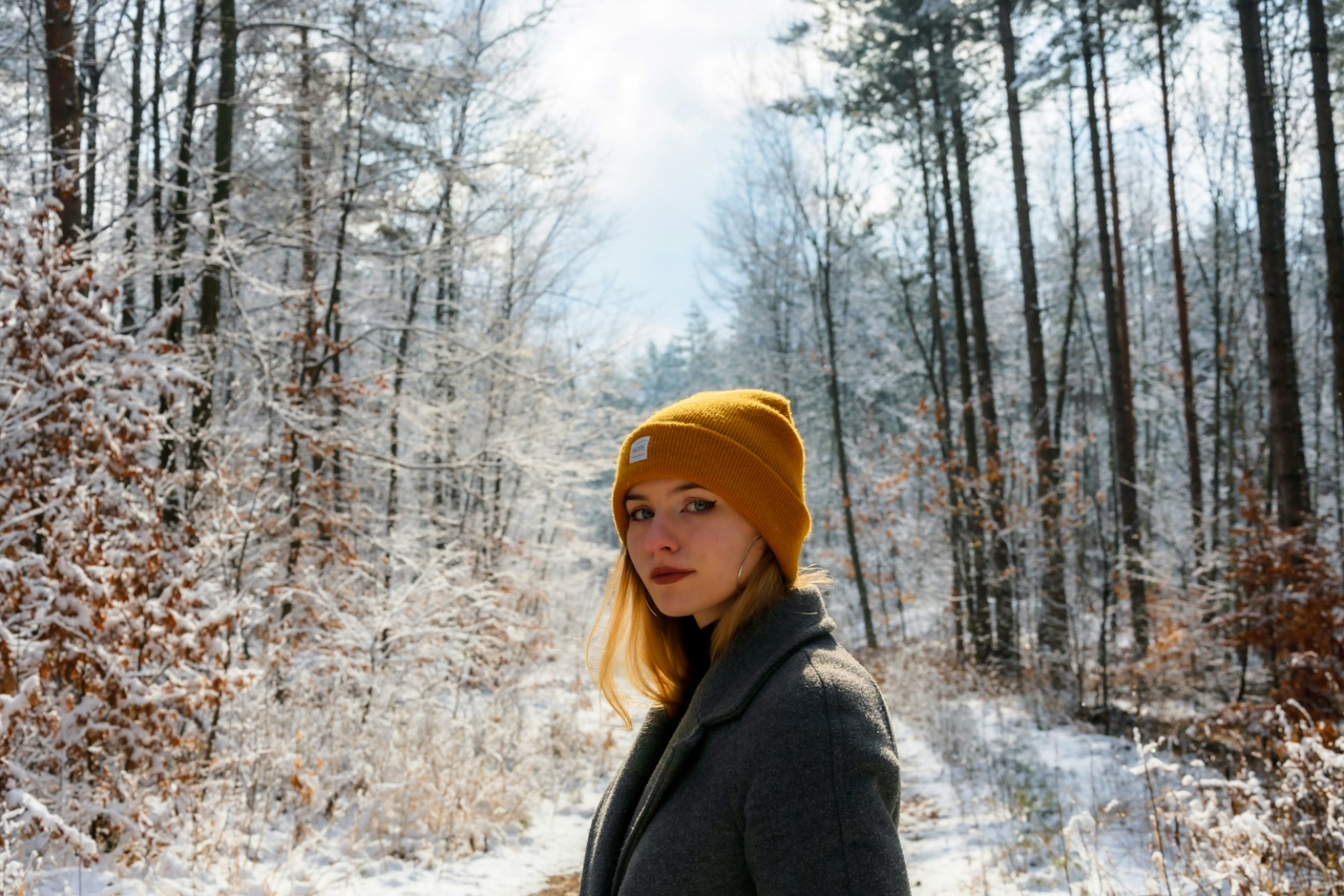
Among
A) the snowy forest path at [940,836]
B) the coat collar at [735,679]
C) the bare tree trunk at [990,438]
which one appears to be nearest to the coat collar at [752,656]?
the coat collar at [735,679]

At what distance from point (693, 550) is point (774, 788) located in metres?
0.50

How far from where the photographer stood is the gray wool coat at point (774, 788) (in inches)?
46.3

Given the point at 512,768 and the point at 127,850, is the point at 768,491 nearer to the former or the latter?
the point at 127,850

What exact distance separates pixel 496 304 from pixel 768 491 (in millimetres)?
14488

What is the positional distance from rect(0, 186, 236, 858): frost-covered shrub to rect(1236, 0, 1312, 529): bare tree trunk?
26.4ft

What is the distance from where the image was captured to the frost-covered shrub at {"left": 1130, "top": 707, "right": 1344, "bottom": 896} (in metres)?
2.91

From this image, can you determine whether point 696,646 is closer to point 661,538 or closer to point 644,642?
point 644,642

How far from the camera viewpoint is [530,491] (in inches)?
575

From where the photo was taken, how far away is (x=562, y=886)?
202 inches

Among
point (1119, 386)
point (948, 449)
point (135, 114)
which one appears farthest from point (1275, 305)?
point (135, 114)

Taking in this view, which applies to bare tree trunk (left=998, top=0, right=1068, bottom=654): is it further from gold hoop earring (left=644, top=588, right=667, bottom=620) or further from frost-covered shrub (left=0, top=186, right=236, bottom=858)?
gold hoop earring (left=644, top=588, right=667, bottom=620)

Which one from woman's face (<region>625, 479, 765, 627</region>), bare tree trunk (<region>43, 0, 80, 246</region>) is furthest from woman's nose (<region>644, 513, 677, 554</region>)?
bare tree trunk (<region>43, 0, 80, 246</region>)

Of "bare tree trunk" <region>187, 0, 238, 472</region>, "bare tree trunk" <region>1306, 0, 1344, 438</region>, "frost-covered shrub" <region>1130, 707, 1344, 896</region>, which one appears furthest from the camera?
"bare tree trunk" <region>187, 0, 238, 472</region>

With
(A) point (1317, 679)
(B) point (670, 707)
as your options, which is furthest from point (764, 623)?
(A) point (1317, 679)
